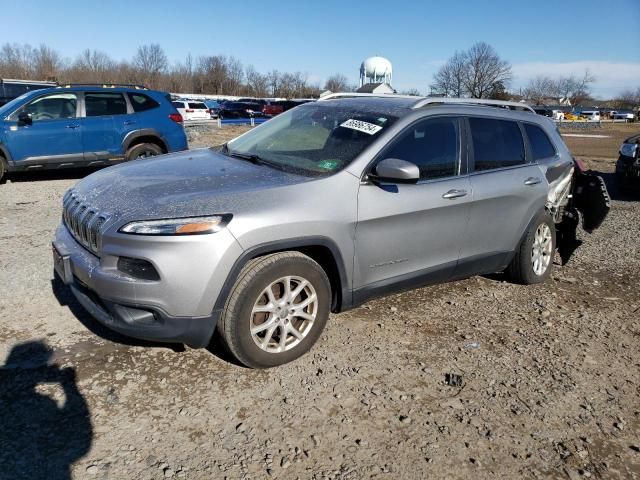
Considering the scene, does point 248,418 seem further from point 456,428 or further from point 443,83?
point 443,83

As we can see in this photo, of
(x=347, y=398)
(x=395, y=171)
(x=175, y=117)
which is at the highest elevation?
(x=175, y=117)

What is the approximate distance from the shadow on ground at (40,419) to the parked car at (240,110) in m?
37.1

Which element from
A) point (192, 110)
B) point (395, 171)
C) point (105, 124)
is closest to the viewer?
point (395, 171)

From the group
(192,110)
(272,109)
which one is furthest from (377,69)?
(192,110)

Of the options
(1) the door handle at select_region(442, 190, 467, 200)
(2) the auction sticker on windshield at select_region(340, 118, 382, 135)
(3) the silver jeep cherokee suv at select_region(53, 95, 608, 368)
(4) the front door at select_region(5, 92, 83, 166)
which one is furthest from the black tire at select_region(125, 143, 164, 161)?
(1) the door handle at select_region(442, 190, 467, 200)

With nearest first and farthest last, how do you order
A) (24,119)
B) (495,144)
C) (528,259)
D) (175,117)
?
(495,144) → (528,259) → (24,119) → (175,117)

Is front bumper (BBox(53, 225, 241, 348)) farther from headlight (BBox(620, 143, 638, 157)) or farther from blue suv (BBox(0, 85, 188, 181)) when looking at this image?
headlight (BBox(620, 143, 638, 157))

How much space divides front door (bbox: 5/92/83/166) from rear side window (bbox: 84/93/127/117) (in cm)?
22

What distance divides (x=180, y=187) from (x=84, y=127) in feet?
22.4

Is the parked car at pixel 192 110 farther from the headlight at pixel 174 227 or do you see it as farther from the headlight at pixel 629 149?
the headlight at pixel 174 227

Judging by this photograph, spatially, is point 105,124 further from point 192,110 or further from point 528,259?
point 192,110

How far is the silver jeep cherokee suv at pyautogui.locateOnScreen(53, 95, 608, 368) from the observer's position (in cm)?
291

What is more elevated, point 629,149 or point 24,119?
point 24,119

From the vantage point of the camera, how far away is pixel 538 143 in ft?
16.4
